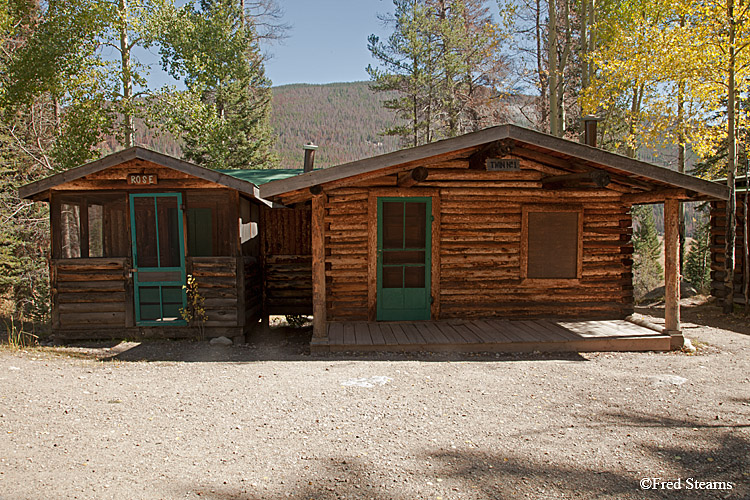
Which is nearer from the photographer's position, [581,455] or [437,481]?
[437,481]

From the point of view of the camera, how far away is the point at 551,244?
9023 mm

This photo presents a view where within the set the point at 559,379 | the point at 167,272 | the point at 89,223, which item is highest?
the point at 89,223

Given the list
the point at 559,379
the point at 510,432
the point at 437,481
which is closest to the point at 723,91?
the point at 559,379

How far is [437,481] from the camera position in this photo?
353cm

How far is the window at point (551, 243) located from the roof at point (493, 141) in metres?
1.70

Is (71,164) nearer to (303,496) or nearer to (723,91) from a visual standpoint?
(303,496)

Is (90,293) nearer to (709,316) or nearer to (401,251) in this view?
(401,251)

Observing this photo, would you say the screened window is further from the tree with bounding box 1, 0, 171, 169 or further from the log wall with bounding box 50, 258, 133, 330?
the tree with bounding box 1, 0, 171, 169

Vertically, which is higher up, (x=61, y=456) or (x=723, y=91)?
(x=723, y=91)

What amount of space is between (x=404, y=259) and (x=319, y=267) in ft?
5.84

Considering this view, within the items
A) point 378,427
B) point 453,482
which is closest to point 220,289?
point 378,427

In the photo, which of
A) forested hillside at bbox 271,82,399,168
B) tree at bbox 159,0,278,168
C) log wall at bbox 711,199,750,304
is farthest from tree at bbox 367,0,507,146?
forested hillside at bbox 271,82,399,168

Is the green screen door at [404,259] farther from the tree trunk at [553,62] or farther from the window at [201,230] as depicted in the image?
the tree trunk at [553,62]

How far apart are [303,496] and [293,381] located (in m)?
2.87
